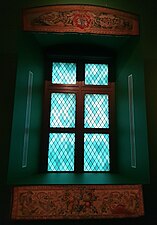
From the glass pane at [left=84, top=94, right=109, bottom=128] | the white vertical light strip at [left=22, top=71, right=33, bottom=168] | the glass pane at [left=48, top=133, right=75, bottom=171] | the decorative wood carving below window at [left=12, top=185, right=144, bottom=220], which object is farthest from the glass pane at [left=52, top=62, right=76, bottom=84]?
the decorative wood carving below window at [left=12, top=185, right=144, bottom=220]

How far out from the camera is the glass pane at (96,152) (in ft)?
7.94

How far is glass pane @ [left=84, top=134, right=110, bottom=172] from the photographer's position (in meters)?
2.42

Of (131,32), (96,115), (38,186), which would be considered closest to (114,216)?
(38,186)

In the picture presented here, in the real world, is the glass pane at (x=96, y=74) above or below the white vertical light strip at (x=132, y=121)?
above

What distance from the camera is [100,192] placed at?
1.82m

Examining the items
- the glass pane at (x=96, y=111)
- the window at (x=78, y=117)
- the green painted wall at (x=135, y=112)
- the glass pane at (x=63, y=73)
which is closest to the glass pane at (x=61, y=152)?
the window at (x=78, y=117)

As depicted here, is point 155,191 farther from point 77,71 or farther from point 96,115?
point 77,71

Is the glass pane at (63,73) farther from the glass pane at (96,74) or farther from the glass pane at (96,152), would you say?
the glass pane at (96,152)

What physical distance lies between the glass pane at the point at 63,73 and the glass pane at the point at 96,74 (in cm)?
18

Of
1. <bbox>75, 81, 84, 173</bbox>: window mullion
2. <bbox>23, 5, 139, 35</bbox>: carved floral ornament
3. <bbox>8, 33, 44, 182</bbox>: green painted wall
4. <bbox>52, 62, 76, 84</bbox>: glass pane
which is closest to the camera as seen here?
<bbox>8, 33, 44, 182</bbox>: green painted wall

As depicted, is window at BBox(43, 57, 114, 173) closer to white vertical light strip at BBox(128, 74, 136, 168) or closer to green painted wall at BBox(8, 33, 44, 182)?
green painted wall at BBox(8, 33, 44, 182)

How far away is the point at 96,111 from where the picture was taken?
8.39 ft

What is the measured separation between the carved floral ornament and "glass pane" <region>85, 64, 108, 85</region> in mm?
631

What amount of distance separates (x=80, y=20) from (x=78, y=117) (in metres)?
1.07
